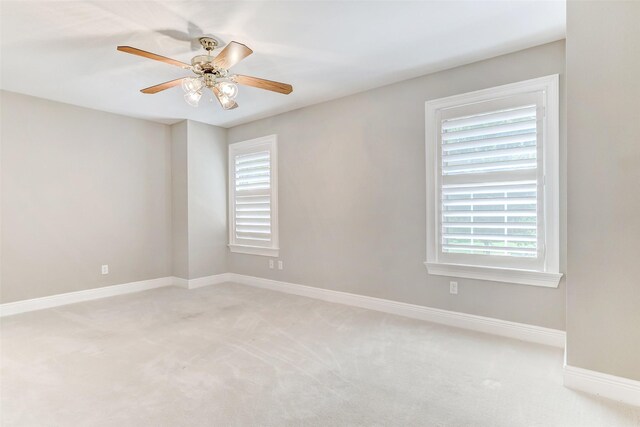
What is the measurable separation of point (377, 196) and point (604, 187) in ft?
7.03

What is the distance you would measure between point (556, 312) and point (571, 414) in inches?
45.3

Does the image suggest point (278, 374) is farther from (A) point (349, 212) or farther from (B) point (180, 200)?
(B) point (180, 200)

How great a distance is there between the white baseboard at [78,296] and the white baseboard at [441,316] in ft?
6.36

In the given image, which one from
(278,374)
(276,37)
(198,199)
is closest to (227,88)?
(276,37)

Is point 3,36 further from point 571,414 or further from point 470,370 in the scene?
point 571,414

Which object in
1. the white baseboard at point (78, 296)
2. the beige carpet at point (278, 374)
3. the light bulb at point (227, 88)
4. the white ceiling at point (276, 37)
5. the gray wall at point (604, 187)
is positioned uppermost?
the white ceiling at point (276, 37)

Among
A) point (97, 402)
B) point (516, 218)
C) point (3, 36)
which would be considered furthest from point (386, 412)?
point (3, 36)

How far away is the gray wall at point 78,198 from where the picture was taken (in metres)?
3.99

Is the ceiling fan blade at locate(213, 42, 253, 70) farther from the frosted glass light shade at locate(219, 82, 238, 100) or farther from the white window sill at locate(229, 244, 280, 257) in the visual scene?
the white window sill at locate(229, 244, 280, 257)

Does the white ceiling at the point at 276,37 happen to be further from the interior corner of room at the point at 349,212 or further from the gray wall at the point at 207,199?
the gray wall at the point at 207,199

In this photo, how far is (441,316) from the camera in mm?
3455

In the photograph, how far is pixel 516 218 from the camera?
9.85 feet

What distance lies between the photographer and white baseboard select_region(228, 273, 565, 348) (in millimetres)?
2920

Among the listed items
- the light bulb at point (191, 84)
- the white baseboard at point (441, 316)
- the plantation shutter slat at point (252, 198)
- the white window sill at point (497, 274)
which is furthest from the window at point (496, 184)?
the plantation shutter slat at point (252, 198)
